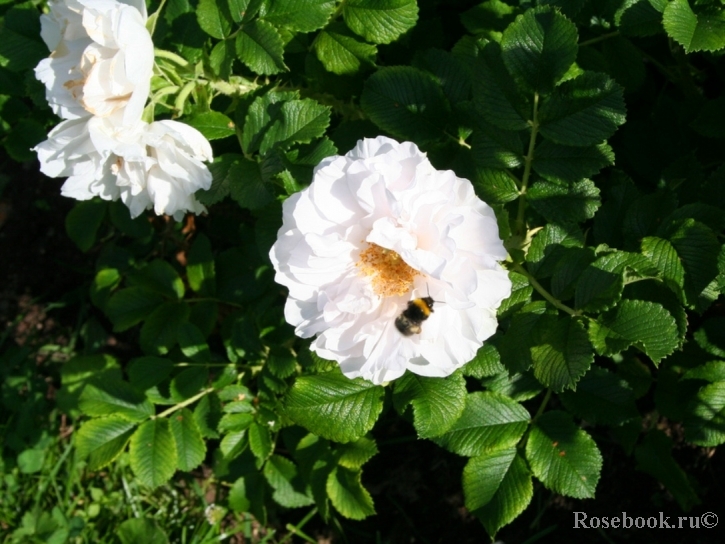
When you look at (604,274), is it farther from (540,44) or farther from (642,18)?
(642,18)

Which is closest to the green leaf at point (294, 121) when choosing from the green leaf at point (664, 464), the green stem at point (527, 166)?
the green stem at point (527, 166)

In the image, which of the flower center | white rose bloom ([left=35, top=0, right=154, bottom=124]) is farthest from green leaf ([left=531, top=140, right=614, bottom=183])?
white rose bloom ([left=35, top=0, right=154, bottom=124])

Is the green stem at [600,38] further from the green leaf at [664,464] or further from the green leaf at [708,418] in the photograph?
the green leaf at [664,464]

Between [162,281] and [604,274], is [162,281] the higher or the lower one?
the lower one

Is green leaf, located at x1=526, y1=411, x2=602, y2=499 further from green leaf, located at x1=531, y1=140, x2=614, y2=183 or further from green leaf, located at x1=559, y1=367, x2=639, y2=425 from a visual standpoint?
green leaf, located at x1=531, y1=140, x2=614, y2=183

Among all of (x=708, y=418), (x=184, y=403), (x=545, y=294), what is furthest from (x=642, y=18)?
(x=184, y=403)

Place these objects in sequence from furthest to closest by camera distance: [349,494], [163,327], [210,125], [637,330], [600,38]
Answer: [163,327] < [349,494] < [600,38] < [210,125] < [637,330]
